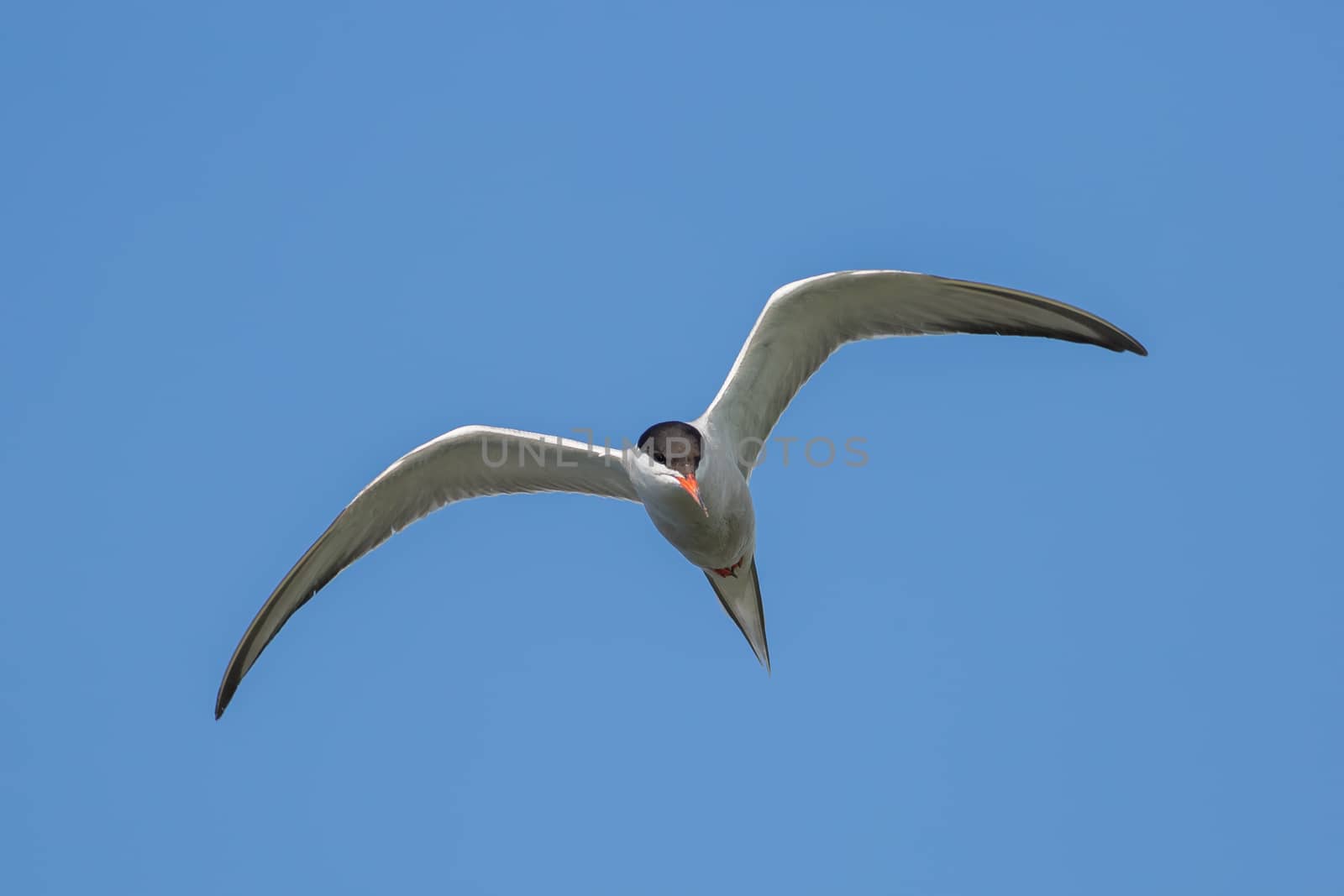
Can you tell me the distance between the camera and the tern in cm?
1033

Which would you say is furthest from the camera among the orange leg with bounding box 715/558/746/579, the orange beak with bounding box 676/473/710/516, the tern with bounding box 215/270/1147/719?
the orange leg with bounding box 715/558/746/579

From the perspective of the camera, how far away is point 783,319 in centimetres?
1090

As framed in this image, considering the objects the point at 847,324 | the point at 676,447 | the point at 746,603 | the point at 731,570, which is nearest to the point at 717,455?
the point at 676,447

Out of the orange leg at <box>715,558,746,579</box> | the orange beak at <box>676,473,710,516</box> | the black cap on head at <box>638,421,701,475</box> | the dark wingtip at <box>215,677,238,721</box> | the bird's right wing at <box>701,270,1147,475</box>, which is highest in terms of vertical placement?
the bird's right wing at <box>701,270,1147,475</box>

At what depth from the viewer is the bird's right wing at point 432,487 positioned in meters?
11.6

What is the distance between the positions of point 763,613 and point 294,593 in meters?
4.06

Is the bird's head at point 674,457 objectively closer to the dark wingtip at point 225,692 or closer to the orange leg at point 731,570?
the orange leg at point 731,570

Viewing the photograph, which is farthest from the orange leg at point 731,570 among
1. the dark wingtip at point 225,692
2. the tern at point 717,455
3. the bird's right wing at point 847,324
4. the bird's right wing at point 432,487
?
the dark wingtip at point 225,692

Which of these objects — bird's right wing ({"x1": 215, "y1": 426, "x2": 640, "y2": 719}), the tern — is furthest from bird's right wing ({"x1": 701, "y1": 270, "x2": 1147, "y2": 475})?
bird's right wing ({"x1": 215, "y1": 426, "x2": 640, "y2": 719})

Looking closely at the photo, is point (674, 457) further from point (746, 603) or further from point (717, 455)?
point (746, 603)

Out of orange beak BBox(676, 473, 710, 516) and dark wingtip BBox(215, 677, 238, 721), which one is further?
dark wingtip BBox(215, 677, 238, 721)

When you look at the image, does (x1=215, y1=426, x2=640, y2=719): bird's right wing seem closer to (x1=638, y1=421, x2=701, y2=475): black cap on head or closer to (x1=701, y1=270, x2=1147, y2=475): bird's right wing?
(x1=701, y1=270, x2=1147, y2=475): bird's right wing

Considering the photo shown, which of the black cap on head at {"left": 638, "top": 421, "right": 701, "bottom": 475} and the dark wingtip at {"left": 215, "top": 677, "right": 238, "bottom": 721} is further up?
the black cap on head at {"left": 638, "top": 421, "right": 701, "bottom": 475}

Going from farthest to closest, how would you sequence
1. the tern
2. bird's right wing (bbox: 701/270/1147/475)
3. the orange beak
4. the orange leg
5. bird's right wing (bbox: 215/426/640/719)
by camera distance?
bird's right wing (bbox: 215/426/640/719), the orange leg, bird's right wing (bbox: 701/270/1147/475), the tern, the orange beak
